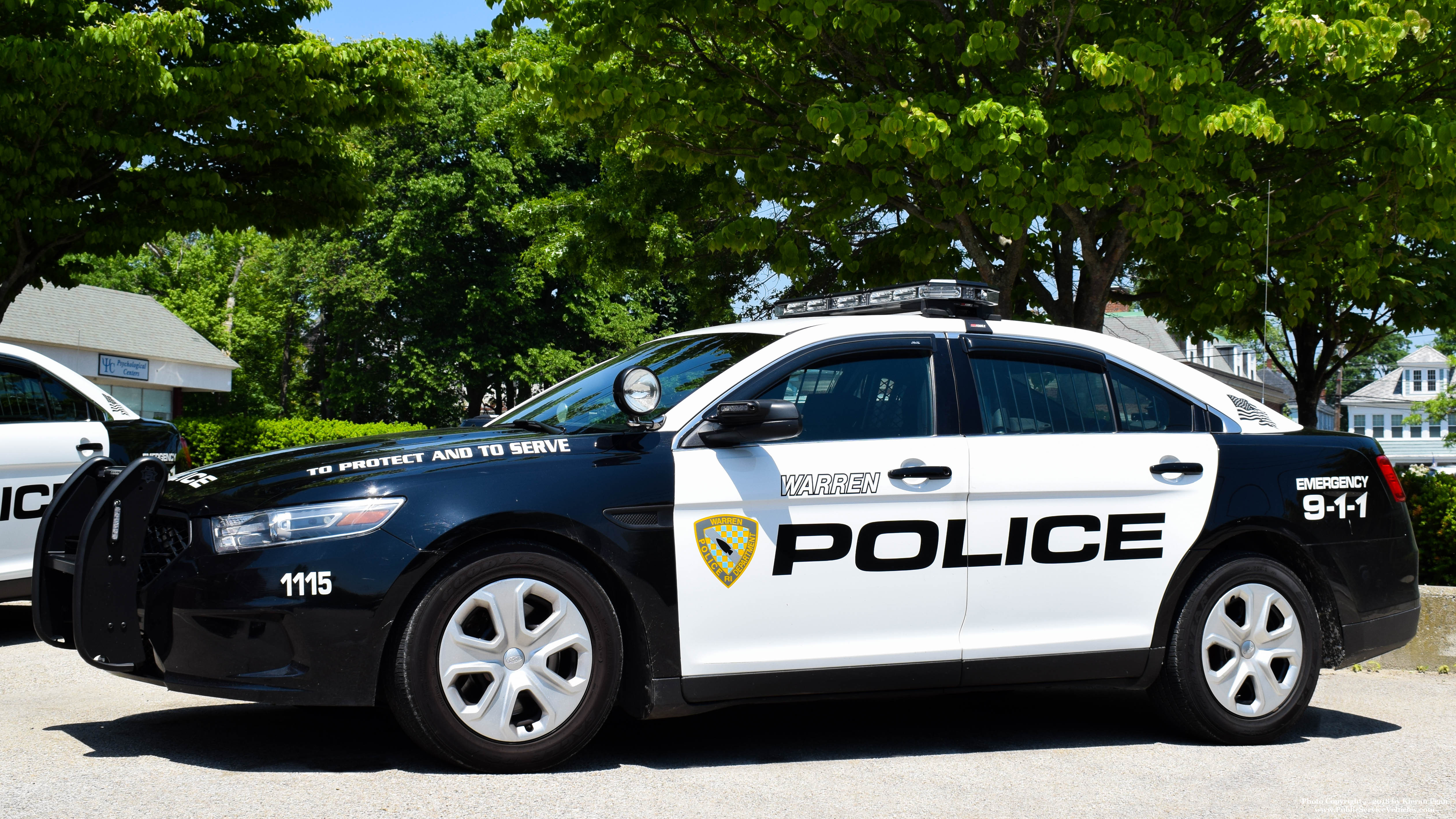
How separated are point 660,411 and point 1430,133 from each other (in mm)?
6700

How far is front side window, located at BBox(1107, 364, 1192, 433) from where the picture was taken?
5422mm

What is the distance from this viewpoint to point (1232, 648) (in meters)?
5.40

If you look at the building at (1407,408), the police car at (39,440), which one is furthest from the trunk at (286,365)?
the building at (1407,408)

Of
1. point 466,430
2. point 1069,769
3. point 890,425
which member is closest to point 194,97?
point 466,430

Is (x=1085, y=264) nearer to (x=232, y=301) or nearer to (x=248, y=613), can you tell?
(x=248, y=613)

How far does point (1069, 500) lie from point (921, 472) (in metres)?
0.68

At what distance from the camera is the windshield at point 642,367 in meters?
5.05

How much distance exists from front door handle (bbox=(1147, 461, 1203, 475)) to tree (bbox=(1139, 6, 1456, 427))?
2.21 metres

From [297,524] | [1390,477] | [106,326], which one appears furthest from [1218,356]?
[297,524]

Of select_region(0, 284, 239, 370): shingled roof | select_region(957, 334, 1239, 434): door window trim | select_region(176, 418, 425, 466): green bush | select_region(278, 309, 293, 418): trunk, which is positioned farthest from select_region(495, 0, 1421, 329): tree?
select_region(278, 309, 293, 418): trunk

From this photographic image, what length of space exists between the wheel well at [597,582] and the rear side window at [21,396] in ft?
12.8

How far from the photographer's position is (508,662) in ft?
14.4

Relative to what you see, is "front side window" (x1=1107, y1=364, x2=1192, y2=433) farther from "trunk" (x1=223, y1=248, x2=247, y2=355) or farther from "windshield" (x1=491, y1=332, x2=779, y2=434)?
"trunk" (x1=223, y1=248, x2=247, y2=355)

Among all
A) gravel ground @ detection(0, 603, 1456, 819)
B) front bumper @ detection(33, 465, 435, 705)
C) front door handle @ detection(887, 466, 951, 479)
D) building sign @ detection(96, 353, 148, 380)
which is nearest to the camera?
gravel ground @ detection(0, 603, 1456, 819)
